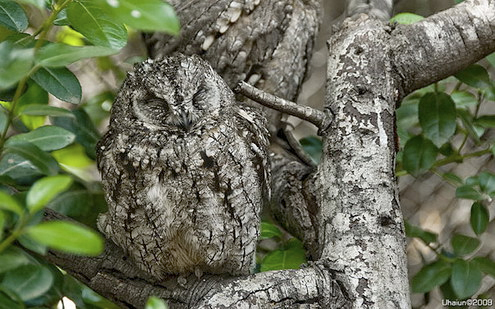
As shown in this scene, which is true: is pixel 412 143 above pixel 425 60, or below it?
below

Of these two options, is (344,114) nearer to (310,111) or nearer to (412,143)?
(310,111)

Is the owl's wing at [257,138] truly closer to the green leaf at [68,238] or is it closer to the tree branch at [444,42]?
the tree branch at [444,42]

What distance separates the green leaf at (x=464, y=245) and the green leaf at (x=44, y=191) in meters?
1.41

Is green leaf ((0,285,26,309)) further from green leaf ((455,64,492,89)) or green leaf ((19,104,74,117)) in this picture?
green leaf ((455,64,492,89))

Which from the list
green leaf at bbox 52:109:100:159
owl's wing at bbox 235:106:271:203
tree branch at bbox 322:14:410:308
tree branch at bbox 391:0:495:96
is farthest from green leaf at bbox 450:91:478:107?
green leaf at bbox 52:109:100:159

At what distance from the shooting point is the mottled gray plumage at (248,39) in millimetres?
1858

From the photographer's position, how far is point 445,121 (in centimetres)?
174

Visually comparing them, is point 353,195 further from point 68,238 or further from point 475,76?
point 68,238

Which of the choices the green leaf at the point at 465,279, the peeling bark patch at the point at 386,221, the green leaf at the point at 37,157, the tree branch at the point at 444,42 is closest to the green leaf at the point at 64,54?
the green leaf at the point at 37,157

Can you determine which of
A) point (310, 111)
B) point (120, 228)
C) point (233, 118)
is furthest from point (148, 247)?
point (310, 111)

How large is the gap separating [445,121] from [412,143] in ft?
0.37

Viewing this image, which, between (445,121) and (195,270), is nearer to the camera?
(195,270)

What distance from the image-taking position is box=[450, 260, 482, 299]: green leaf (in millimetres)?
1718

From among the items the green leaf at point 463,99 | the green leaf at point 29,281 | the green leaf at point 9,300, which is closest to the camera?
the green leaf at point 9,300
